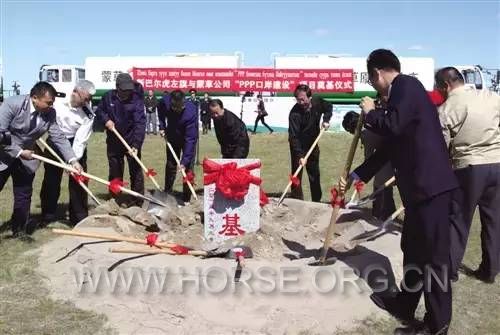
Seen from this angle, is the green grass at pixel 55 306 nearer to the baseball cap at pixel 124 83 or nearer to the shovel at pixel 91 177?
the shovel at pixel 91 177

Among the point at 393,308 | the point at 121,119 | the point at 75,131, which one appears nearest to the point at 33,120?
the point at 75,131

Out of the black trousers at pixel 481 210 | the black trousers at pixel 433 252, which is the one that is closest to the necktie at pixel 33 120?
the black trousers at pixel 433 252

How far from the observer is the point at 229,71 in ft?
70.1

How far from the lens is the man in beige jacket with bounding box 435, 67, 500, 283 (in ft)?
16.5

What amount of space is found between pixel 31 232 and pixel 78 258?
1.78 m

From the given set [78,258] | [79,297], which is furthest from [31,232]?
[79,297]

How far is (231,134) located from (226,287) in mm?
3448

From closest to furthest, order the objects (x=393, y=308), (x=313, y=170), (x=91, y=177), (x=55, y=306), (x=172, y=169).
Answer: (x=393, y=308) → (x=55, y=306) → (x=91, y=177) → (x=313, y=170) → (x=172, y=169)

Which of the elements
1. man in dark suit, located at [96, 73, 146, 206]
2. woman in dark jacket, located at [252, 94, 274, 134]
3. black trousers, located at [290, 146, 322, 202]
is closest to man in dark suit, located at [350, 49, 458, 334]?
black trousers, located at [290, 146, 322, 202]

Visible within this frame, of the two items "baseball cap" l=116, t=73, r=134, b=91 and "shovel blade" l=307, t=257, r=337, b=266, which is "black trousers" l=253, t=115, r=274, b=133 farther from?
"shovel blade" l=307, t=257, r=337, b=266

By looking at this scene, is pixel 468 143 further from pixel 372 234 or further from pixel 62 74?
pixel 62 74

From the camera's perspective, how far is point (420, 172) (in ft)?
12.5

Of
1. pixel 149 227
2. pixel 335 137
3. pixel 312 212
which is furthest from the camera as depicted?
pixel 335 137

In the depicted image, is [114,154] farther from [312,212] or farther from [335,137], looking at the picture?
[335,137]
